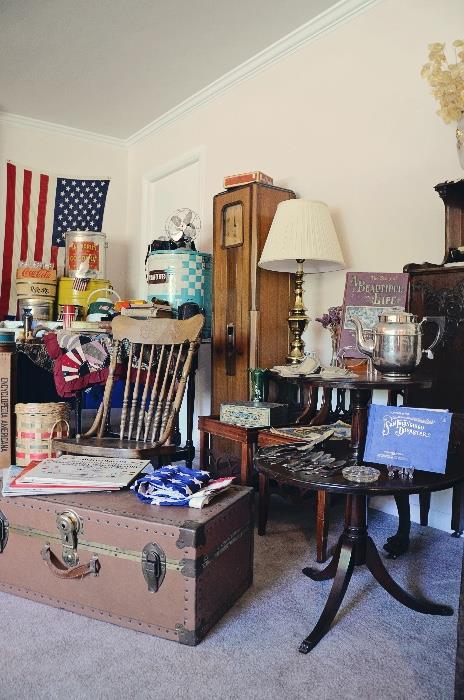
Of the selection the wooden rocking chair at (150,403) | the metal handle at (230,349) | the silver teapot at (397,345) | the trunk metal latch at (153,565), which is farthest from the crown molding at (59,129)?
the trunk metal latch at (153,565)

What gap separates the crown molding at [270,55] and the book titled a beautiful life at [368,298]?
1.72m

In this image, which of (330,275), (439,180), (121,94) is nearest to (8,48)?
(121,94)

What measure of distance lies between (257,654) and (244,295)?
2.13m

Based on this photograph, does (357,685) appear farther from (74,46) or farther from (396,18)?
(74,46)

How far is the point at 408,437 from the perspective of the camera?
1565mm

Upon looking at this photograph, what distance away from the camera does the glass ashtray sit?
1.53 meters

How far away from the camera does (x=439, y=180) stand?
8.97ft

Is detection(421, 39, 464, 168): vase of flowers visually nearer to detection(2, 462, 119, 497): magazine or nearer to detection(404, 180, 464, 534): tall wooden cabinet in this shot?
detection(404, 180, 464, 534): tall wooden cabinet

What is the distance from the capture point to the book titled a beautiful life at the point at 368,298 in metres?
2.46

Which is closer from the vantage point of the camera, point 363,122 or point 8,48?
point 363,122

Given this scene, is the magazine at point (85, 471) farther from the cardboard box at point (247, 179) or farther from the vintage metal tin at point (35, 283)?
the vintage metal tin at point (35, 283)

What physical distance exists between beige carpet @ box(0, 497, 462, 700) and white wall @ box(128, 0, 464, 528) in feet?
3.59

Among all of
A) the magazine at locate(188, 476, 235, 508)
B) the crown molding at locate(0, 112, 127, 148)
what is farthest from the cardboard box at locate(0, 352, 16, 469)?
the crown molding at locate(0, 112, 127, 148)

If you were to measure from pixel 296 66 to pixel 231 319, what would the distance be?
1.80 metres
